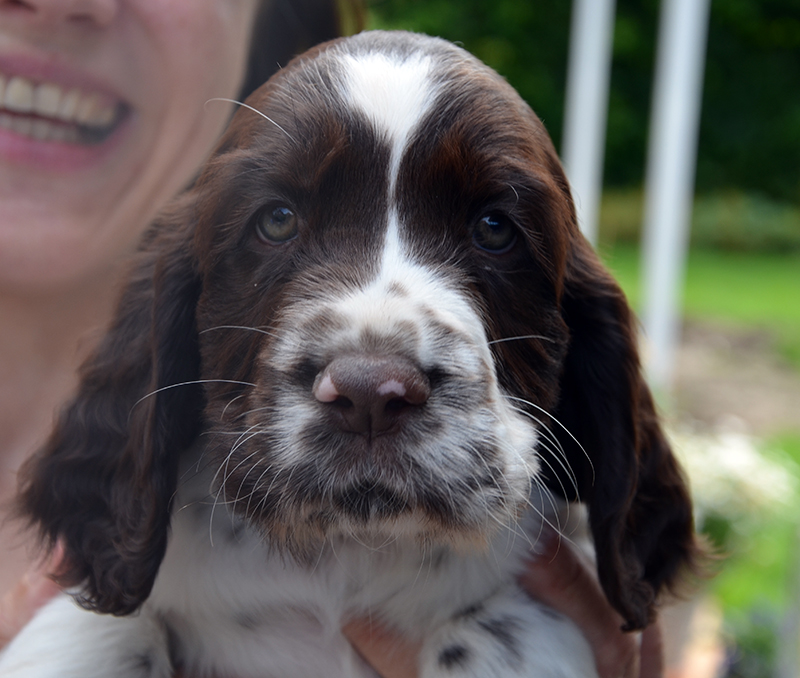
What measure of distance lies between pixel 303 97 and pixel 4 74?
541 mm

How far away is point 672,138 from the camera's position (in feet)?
5.34

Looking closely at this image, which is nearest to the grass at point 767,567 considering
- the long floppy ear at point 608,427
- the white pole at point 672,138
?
the long floppy ear at point 608,427

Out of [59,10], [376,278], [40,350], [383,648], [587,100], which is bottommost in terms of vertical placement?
[383,648]

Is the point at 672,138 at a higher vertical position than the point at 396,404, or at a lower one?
higher

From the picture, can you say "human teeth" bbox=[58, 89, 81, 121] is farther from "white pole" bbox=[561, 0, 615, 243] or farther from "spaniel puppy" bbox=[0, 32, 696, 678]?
"white pole" bbox=[561, 0, 615, 243]

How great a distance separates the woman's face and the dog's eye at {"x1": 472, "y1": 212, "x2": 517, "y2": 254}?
47 cm

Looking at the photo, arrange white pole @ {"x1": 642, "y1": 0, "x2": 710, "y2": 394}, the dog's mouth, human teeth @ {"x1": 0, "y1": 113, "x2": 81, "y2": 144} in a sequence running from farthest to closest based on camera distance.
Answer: white pole @ {"x1": 642, "y1": 0, "x2": 710, "y2": 394}
human teeth @ {"x1": 0, "y1": 113, "x2": 81, "y2": 144}
the dog's mouth

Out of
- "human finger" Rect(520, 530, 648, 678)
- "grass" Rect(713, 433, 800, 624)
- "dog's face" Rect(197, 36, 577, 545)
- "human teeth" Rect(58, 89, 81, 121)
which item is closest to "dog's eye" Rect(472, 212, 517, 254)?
"dog's face" Rect(197, 36, 577, 545)

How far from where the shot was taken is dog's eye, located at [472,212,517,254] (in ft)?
4.63

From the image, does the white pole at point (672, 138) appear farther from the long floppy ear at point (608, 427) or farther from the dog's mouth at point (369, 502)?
the dog's mouth at point (369, 502)

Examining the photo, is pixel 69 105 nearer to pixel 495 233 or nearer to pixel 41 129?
pixel 41 129

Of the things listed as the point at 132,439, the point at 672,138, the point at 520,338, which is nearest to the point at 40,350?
the point at 132,439

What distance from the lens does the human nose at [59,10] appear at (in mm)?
1431

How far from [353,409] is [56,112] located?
2.54 ft
